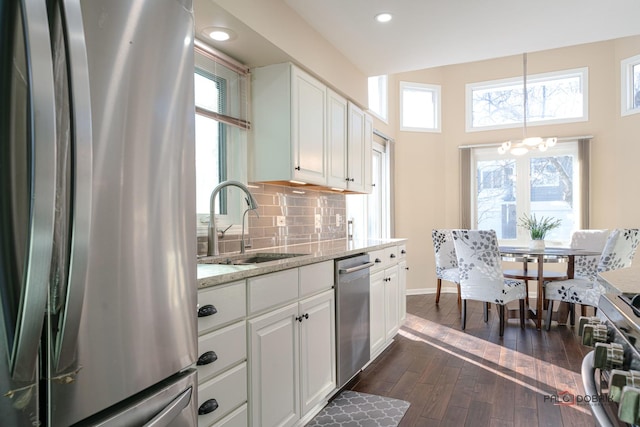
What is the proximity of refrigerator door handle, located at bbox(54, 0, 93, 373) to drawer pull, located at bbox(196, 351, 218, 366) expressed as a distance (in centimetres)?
63

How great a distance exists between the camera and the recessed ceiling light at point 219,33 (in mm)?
2276

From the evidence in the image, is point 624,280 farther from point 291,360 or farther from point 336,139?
point 336,139

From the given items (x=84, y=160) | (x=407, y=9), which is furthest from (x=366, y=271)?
(x=84, y=160)

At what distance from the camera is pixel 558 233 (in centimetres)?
566

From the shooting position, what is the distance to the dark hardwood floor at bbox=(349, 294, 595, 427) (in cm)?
239

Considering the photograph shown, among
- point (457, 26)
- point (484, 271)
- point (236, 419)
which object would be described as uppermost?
point (457, 26)

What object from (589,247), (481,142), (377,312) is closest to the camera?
(377,312)

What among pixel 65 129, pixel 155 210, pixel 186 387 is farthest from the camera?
pixel 186 387

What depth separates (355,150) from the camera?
12.4 ft

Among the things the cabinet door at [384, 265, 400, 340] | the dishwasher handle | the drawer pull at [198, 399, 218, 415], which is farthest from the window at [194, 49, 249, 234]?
the cabinet door at [384, 265, 400, 340]

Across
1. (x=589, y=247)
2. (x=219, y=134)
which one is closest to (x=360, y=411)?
(x=219, y=134)

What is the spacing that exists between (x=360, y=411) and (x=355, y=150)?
2.23m

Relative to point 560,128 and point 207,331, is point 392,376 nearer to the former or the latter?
point 207,331

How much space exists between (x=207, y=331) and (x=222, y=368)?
19 centimetres
